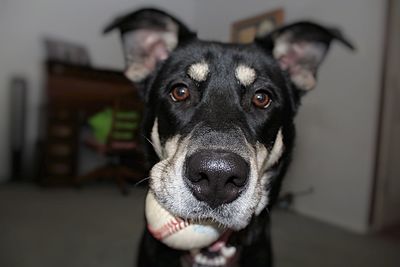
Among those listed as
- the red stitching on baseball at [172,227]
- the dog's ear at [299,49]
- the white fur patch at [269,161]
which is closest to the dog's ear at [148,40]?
the dog's ear at [299,49]

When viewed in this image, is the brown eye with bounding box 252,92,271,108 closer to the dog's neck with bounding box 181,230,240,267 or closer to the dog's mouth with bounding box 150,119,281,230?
the dog's mouth with bounding box 150,119,281,230

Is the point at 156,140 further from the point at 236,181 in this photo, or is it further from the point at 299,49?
the point at 299,49

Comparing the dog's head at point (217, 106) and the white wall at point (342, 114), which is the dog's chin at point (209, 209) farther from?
the white wall at point (342, 114)

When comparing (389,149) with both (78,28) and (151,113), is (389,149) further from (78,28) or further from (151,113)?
(78,28)

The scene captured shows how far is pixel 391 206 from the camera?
309 cm

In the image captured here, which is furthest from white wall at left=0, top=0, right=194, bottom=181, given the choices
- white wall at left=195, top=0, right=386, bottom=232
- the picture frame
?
white wall at left=195, top=0, right=386, bottom=232

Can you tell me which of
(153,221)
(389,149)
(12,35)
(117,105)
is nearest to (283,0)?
(389,149)

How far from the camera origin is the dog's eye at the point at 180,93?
1.28 m

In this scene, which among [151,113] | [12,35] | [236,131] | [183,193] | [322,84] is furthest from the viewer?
[12,35]

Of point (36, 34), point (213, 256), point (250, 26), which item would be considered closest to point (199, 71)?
point (213, 256)

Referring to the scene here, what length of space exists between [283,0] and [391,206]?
7.01 ft

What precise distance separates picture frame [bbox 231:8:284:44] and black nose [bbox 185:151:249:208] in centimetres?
153

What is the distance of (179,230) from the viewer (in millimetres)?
1041

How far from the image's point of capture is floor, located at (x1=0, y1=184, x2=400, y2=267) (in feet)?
7.21
